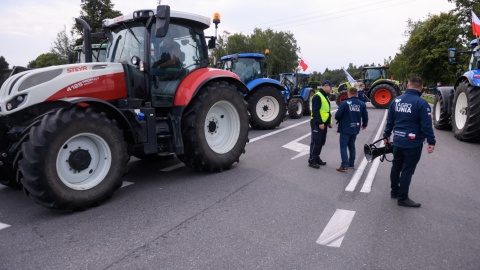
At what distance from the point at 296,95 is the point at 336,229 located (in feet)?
43.7

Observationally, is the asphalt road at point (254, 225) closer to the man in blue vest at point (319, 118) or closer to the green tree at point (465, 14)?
the man in blue vest at point (319, 118)

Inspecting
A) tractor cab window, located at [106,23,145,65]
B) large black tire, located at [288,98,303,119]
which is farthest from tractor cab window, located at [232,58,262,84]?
tractor cab window, located at [106,23,145,65]

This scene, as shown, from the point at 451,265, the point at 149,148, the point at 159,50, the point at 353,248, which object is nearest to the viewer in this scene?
the point at 451,265

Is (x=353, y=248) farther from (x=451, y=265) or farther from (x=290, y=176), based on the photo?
(x=290, y=176)

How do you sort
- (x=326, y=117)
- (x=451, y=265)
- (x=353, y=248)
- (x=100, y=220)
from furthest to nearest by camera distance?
(x=326, y=117)
(x=100, y=220)
(x=353, y=248)
(x=451, y=265)

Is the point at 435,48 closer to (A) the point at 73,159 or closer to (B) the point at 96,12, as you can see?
(B) the point at 96,12

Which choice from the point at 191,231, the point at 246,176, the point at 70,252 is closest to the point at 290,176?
the point at 246,176

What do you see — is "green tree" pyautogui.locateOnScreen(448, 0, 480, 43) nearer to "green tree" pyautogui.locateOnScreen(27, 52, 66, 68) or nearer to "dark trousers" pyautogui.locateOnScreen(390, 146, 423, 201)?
"dark trousers" pyautogui.locateOnScreen(390, 146, 423, 201)

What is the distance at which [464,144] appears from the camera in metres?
9.05

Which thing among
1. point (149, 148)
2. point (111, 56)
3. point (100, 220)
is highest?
point (111, 56)

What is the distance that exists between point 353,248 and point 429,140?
1927 mm

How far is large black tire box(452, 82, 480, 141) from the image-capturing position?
8406mm

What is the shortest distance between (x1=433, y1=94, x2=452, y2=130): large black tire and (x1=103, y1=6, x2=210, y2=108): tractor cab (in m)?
8.76

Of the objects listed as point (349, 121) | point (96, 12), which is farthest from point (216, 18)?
point (96, 12)
